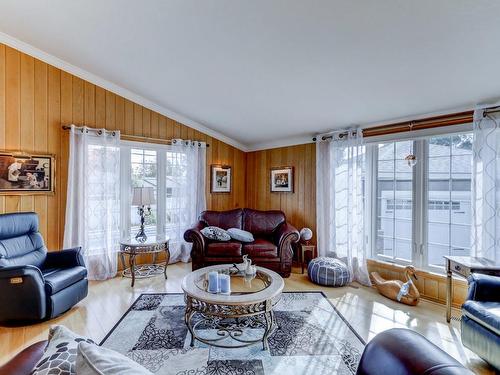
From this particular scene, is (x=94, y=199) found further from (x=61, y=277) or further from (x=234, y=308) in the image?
(x=234, y=308)

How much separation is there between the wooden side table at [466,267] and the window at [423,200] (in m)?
0.54

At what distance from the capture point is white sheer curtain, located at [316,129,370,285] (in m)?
3.84

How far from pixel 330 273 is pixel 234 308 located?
194cm

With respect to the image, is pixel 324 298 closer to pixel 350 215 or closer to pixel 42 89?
pixel 350 215

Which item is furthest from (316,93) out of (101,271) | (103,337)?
(101,271)

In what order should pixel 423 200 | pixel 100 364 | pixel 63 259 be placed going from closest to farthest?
1. pixel 100 364
2. pixel 63 259
3. pixel 423 200

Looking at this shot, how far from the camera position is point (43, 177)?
142 inches

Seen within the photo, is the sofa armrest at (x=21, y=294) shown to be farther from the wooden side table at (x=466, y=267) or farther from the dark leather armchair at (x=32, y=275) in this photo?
the wooden side table at (x=466, y=267)

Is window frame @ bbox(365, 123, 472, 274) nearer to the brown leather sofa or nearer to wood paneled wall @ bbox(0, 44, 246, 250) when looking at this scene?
the brown leather sofa

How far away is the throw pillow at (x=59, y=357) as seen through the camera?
833mm

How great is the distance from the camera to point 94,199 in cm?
388

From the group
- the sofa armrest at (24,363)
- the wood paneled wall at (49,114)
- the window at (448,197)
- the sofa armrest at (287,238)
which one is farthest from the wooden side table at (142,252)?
the window at (448,197)

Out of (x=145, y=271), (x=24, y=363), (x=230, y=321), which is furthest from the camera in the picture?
(x=145, y=271)

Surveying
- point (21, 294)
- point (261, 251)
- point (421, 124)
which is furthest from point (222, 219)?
point (421, 124)
